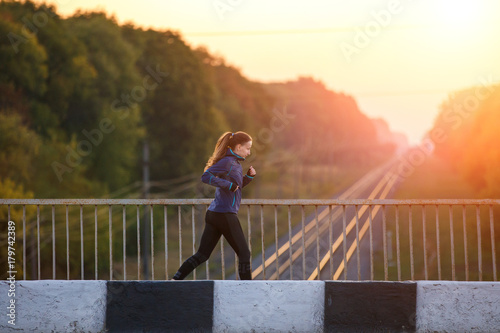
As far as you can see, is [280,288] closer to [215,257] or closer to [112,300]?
[112,300]

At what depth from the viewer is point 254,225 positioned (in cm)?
5444

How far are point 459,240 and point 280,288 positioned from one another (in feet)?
123

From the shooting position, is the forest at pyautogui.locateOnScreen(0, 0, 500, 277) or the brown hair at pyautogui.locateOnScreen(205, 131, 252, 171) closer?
the brown hair at pyautogui.locateOnScreen(205, 131, 252, 171)

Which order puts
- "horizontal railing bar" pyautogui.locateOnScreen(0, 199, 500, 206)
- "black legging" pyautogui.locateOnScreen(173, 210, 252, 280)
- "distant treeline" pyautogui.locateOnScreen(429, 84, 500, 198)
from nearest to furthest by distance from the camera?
"horizontal railing bar" pyautogui.locateOnScreen(0, 199, 500, 206) → "black legging" pyautogui.locateOnScreen(173, 210, 252, 280) → "distant treeline" pyautogui.locateOnScreen(429, 84, 500, 198)

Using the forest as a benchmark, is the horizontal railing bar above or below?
below

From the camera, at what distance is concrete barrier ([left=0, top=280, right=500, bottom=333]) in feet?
25.0

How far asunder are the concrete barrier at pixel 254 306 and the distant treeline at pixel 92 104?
84.2 feet

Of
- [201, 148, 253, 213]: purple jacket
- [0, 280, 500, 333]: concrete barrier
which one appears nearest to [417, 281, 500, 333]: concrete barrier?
[0, 280, 500, 333]: concrete barrier

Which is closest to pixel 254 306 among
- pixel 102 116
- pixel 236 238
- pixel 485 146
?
pixel 236 238

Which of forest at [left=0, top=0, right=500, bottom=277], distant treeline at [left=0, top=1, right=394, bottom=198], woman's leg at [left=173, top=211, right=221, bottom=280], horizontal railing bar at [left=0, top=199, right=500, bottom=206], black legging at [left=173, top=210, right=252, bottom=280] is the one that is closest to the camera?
horizontal railing bar at [left=0, top=199, right=500, bottom=206]

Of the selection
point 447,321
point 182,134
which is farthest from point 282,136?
point 447,321

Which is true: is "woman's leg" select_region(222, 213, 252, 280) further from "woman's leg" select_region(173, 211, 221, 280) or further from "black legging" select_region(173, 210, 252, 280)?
"woman's leg" select_region(173, 211, 221, 280)

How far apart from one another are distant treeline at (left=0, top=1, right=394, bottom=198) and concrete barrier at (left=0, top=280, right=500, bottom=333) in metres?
25.7

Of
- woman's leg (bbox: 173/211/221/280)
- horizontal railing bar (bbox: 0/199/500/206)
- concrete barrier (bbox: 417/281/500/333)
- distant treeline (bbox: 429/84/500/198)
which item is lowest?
concrete barrier (bbox: 417/281/500/333)
